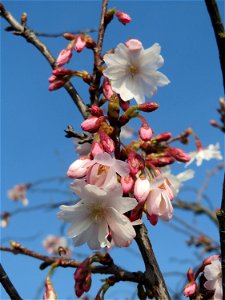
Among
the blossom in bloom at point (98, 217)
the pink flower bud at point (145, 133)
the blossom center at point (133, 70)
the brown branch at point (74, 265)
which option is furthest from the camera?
the blossom center at point (133, 70)

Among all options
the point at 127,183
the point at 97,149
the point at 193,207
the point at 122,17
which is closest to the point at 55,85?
the point at 122,17

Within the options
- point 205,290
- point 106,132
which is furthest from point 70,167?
point 205,290

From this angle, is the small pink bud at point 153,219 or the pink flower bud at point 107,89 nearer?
the small pink bud at point 153,219

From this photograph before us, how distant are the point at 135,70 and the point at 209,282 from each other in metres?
0.80

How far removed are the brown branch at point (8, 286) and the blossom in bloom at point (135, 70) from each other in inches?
27.5

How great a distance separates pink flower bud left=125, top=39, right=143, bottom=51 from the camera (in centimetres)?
162

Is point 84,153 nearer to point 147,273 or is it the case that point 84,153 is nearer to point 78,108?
point 78,108

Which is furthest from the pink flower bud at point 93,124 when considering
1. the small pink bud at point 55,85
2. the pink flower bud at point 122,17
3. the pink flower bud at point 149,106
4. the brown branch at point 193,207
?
the brown branch at point 193,207

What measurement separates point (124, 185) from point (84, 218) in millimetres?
175

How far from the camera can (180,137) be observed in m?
3.29

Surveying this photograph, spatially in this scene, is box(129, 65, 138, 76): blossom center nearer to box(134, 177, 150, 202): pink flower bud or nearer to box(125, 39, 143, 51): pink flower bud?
box(125, 39, 143, 51): pink flower bud

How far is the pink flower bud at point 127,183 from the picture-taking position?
129 centimetres

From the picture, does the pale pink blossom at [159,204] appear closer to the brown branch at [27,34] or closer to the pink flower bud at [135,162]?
the pink flower bud at [135,162]

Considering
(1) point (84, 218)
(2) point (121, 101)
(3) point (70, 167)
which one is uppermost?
(2) point (121, 101)
